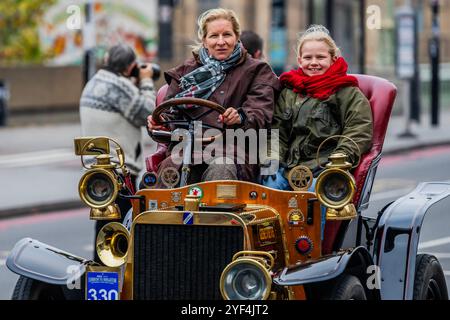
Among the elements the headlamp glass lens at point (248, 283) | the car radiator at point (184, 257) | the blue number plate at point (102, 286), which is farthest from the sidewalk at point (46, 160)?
the headlamp glass lens at point (248, 283)

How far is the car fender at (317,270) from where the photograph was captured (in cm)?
574

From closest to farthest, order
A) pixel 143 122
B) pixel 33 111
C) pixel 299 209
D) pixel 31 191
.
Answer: pixel 299 209 → pixel 143 122 → pixel 31 191 → pixel 33 111

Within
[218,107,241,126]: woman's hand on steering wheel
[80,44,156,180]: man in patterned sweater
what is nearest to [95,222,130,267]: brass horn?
[218,107,241,126]: woman's hand on steering wheel

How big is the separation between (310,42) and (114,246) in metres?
1.65

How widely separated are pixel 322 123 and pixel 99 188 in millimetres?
1319

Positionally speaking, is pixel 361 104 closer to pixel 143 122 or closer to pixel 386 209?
pixel 386 209

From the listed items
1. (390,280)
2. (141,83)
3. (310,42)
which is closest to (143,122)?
(141,83)

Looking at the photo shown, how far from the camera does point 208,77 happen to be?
6.86 m

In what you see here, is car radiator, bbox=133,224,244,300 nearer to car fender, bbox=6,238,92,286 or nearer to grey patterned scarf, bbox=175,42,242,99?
car fender, bbox=6,238,92,286

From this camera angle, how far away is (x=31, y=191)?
16.8m

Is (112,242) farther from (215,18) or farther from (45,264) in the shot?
(215,18)

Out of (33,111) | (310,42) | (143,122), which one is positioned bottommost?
(33,111)

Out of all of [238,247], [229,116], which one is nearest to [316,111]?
[229,116]

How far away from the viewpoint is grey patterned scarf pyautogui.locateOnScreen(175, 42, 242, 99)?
6836mm
